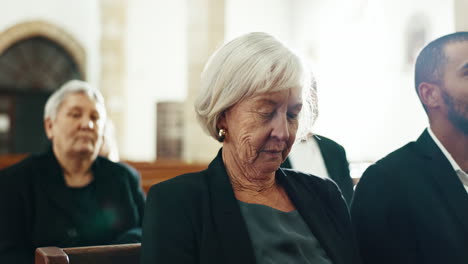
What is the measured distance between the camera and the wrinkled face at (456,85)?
215 centimetres

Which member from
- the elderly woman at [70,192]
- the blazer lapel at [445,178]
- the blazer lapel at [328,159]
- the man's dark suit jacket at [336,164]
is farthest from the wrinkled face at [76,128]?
the blazer lapel at [445,178]

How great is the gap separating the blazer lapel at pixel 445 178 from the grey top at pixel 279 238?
57 cm

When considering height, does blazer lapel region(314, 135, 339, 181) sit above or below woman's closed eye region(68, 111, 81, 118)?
below

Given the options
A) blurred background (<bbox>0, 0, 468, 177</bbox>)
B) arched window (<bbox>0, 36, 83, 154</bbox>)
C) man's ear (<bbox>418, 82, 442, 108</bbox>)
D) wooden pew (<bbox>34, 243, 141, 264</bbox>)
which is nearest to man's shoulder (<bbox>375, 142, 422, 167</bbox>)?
man's ear (<bbox>418, 82, 442, 108</bbox>)

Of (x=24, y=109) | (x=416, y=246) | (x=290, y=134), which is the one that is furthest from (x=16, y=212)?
→ (x=24, y=109)

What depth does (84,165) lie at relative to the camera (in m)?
3.17

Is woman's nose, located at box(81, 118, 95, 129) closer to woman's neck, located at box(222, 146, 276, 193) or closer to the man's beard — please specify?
woman's neck, located at box(222, 146, 276, 193)

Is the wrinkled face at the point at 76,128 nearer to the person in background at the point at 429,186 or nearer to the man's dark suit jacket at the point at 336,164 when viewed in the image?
the man's dark suit jacket at the point at 336,164

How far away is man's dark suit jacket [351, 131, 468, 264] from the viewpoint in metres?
2.02

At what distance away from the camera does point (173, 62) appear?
585 inches

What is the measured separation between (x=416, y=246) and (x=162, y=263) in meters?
0.96

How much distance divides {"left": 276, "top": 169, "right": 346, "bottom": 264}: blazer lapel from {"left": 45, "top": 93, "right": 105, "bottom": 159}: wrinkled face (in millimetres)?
1514

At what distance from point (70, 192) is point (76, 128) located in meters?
0.37

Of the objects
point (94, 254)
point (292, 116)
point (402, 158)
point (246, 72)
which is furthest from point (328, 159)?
point (94, 254)
